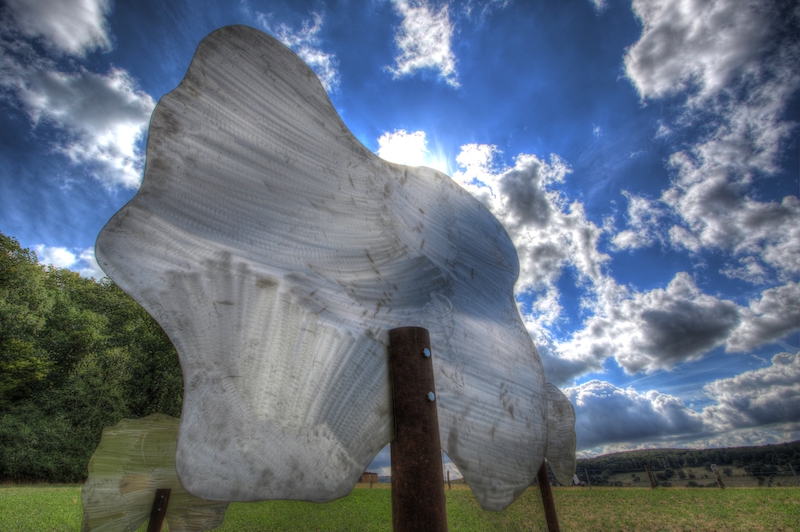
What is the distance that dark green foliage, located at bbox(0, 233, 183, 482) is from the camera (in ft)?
48.8

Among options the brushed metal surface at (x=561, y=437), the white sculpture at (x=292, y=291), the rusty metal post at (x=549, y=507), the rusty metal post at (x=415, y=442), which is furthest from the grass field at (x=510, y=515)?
the rusty metal post at (x=415, y=442)

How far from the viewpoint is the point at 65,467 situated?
1502 cm

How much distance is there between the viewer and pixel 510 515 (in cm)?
844

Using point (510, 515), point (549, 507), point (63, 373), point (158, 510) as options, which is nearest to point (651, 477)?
point (510, 515)

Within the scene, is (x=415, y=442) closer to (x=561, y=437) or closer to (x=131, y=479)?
(x=131, y=479)

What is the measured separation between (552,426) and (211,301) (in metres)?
3.52

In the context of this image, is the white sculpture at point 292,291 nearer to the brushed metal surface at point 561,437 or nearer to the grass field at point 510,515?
the brushed metal surface at point 561,437

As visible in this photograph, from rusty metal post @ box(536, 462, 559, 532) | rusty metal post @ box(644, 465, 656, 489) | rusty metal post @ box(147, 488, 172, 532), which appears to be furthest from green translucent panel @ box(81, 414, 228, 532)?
rusty metal post @ box(644, 465, 656, 489)

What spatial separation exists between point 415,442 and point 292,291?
0.53m

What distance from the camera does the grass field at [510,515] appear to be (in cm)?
726

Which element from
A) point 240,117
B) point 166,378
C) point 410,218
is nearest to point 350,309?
→ point 410,218

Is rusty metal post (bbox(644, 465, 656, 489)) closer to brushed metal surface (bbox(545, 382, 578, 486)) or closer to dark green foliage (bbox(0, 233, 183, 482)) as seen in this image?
brushed metal surface (bbox(545, 382, 578, 486))

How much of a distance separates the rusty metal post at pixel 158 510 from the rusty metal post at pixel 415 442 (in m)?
2.22

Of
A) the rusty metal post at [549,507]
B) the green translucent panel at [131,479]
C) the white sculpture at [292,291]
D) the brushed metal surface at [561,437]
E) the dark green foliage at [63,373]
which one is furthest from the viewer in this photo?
the dark green foliage at [63,373]
